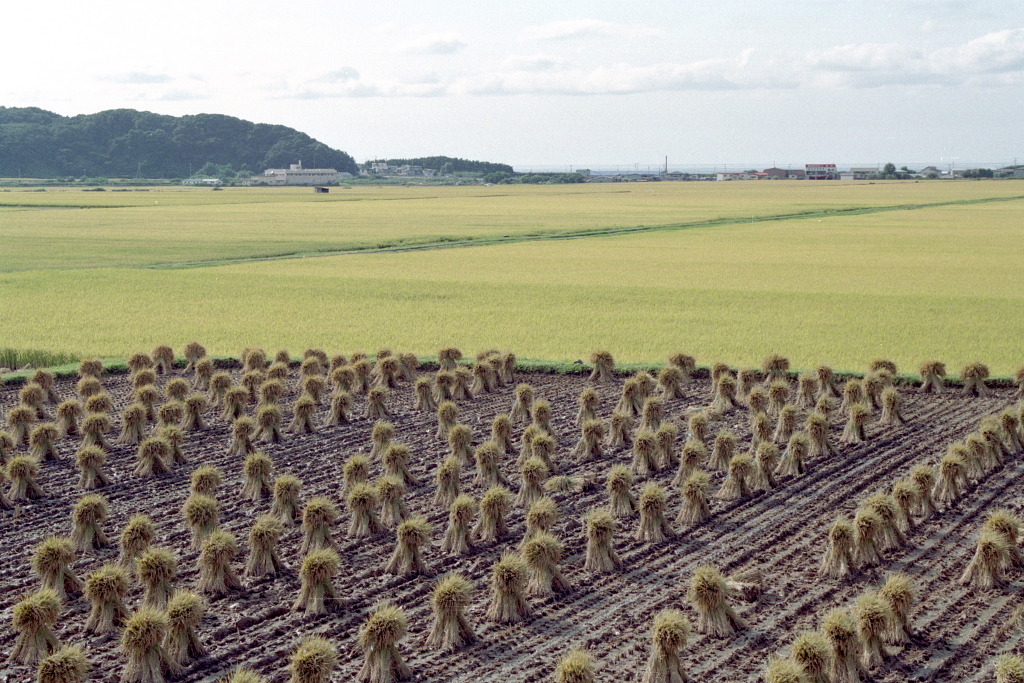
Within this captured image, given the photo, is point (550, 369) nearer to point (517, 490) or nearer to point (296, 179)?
point (517, 490)

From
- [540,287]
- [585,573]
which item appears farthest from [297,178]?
[585,573]

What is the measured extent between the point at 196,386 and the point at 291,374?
5.88ft

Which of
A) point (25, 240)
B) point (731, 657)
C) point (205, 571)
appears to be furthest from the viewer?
point (25, 240)

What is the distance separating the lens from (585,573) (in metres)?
9.57

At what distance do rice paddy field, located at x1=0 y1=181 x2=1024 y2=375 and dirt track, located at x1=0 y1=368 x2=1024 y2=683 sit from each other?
23.9ft

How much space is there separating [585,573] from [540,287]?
21824 millimetres

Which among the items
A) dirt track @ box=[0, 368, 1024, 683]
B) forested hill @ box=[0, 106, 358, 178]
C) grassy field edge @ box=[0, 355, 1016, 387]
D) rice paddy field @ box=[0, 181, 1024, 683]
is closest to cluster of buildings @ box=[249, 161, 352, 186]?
forested hill @ box=[0, 106, 358, 178]

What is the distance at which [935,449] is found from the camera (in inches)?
536

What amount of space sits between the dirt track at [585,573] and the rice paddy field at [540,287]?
7292 mm

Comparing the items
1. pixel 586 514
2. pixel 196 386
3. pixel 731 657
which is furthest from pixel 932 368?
pixel 196 386

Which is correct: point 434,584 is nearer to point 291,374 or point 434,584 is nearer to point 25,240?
point 291,374

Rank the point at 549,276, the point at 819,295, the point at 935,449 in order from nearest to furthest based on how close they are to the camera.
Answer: the point at 935,449 → the point at 819,295 → the point at 549,276

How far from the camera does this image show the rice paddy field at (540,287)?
22188 mm

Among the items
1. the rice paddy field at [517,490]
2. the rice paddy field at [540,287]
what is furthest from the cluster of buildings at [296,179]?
the rice paddy field at [517,490]
